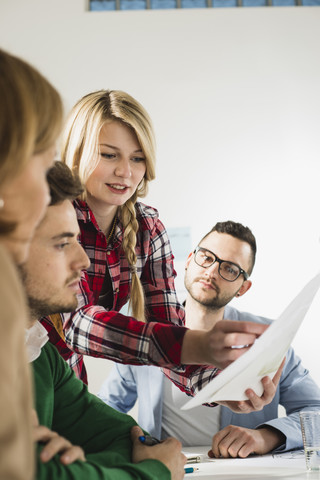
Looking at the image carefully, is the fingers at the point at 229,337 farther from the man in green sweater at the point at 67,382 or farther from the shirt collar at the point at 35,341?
the shirt collar at the point at 35,341

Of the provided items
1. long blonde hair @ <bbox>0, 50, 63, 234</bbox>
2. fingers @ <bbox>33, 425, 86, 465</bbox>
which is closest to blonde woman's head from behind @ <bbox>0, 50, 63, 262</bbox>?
long blonde hair @ <bbox>0, 50, 63, 234</bbox>

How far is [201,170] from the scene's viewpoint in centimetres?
441

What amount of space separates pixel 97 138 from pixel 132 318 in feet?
1.78

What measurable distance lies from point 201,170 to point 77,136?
2.78m

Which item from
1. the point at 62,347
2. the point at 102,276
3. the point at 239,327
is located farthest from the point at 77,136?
the point at 239,327

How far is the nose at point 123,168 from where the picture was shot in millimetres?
1654

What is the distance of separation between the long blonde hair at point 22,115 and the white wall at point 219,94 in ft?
11.5

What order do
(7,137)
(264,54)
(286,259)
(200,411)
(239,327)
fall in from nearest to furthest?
(7,137), (239,327), (200,411), (286,259), (264,54)

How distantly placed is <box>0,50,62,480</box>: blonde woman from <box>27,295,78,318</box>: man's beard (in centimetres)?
43

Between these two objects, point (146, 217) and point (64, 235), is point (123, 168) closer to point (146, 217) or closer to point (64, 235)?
point (146, 217)

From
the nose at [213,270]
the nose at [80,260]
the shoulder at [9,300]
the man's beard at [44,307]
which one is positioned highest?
the shoulder at [9,300]

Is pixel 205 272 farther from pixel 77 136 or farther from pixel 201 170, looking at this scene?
pixel 201 170

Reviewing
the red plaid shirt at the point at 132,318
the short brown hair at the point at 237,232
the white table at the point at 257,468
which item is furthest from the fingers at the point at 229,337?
the short brown hair at the point at 237,232

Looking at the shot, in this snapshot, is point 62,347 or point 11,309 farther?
point 62,347
